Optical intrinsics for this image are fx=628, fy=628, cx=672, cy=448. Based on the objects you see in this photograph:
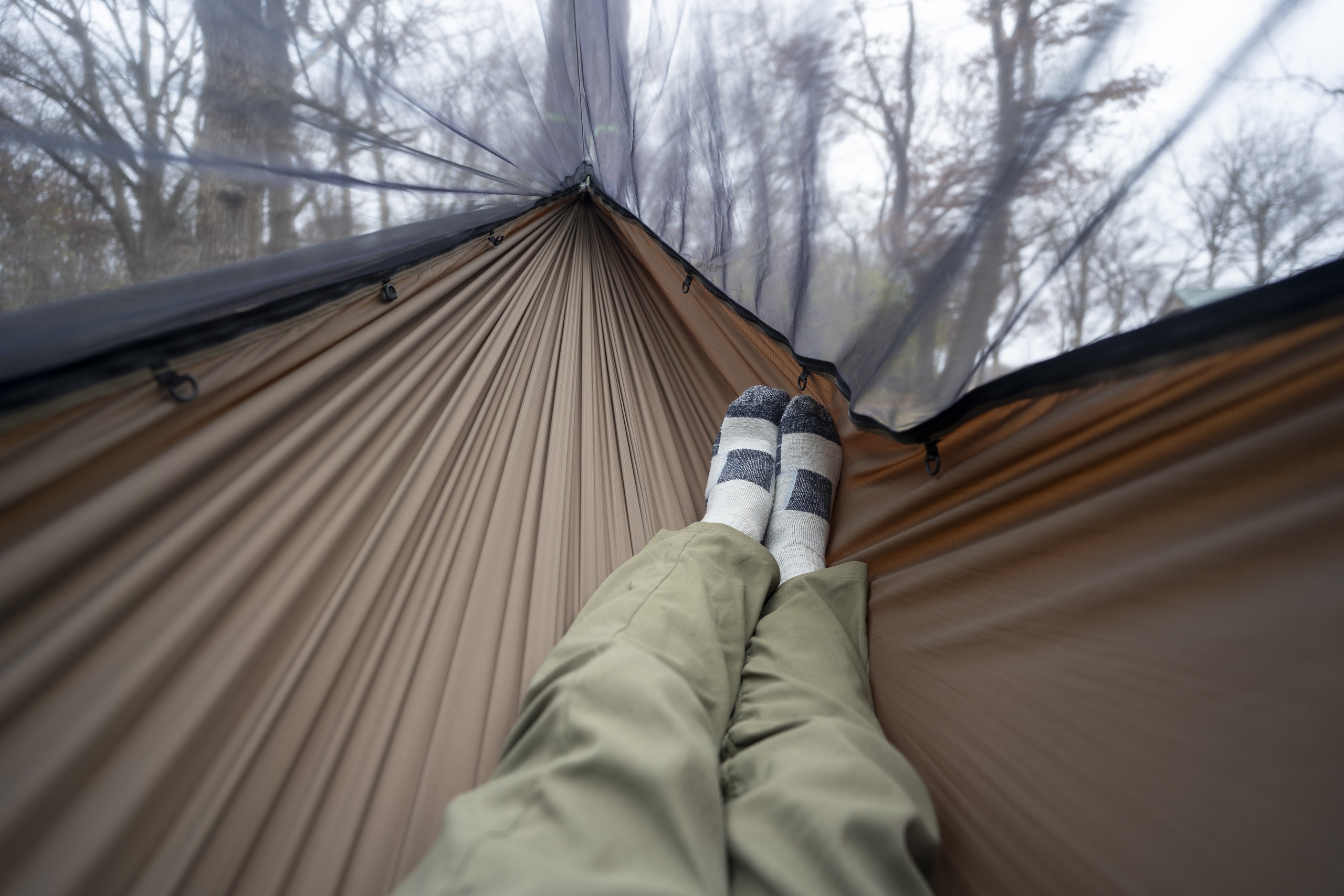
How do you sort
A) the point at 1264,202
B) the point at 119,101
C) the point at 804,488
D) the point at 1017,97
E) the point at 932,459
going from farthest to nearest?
the point at 804,488, the point at 932,459, the point at 119,101, the point at 1017,97, the point at 1264,202

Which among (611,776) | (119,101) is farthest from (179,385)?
(611,776)

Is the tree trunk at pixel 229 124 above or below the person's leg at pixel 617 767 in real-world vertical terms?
above

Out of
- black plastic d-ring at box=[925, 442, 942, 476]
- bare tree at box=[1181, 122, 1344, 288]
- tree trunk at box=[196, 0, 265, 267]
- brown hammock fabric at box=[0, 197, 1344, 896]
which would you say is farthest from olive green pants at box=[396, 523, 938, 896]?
tree trunk at box=[196, 0, 265, 267]

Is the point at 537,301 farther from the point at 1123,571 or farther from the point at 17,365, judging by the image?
the point at 1123,571

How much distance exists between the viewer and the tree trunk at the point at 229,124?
0.78m

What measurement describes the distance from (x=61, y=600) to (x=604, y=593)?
523 millimetres

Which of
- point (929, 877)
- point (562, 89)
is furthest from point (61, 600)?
point (562, 89)

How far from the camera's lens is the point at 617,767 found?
483mm

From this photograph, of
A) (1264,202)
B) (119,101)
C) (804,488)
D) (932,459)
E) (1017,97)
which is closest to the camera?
(1264,202)

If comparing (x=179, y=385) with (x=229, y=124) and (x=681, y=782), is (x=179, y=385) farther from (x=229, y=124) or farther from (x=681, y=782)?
(x=681, y=782)

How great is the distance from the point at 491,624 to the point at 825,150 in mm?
776

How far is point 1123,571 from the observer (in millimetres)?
570

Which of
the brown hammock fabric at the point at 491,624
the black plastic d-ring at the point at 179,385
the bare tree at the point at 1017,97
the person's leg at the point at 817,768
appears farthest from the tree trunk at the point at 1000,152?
the black plastic d-ring at the point at 179,385

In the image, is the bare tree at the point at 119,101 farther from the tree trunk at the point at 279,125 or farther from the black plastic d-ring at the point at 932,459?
the black plastic d-ring at the point at 932,459
